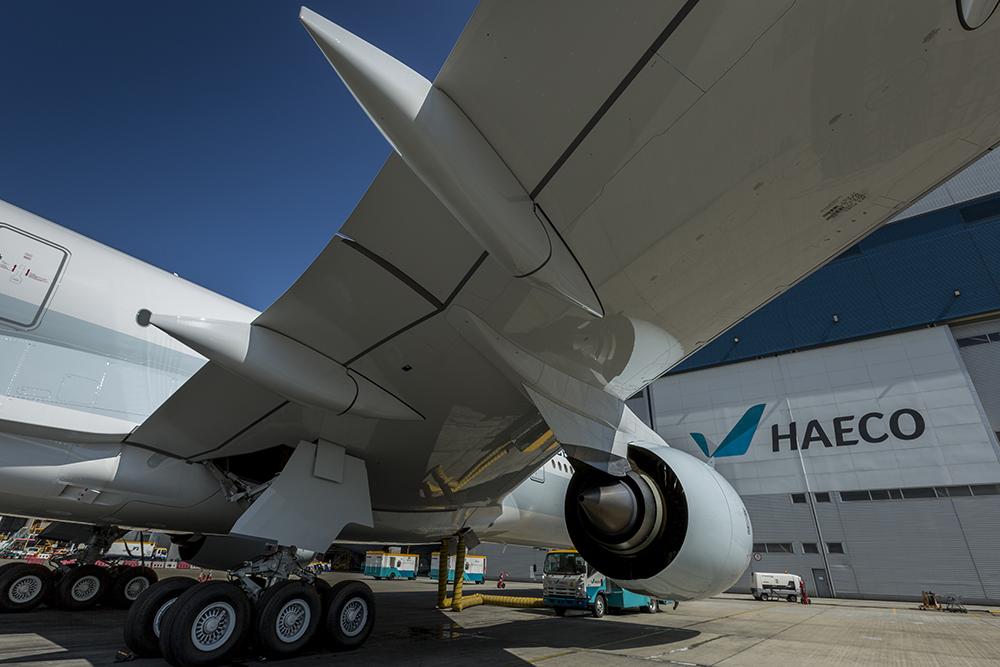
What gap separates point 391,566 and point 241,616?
2550 cm

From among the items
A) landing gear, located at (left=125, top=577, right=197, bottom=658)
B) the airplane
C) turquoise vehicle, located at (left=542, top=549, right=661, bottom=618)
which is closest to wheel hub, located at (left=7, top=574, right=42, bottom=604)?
the airplane

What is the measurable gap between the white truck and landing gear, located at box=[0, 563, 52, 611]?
76.1 feet

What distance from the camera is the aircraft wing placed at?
6.07ft

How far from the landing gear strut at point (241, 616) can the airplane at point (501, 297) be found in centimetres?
3

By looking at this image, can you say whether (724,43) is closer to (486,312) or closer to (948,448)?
(486,312)

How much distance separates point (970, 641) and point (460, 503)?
33.3 feet

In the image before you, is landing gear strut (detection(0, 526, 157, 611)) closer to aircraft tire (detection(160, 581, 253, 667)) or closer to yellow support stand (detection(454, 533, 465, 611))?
aircraft tire (detection(160, 581, 253, 667))

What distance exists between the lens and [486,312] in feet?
11.6

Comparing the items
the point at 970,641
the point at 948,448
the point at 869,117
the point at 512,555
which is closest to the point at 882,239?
the point at 948,448

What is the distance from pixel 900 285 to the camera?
23.7 m

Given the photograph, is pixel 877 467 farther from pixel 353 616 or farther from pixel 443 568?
pixel 353 616

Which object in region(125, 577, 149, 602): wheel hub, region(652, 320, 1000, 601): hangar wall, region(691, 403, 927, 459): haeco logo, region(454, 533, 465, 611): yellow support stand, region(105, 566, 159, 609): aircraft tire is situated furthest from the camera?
region(691, 403, 927, 459): haeco logo

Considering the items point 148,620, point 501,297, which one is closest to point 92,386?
point 148,620

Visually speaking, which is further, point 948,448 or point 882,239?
point 882,239
